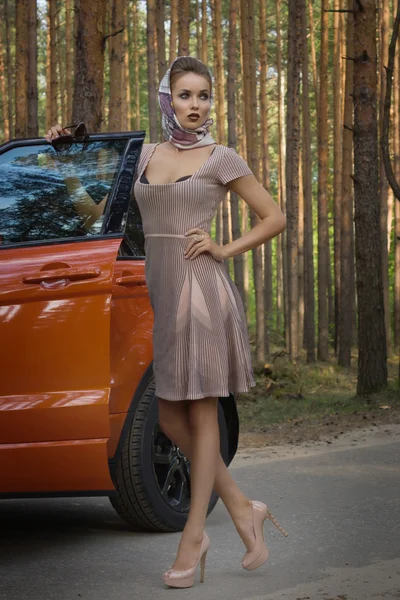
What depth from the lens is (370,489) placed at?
6.20m

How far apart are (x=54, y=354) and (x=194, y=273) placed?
84 cm

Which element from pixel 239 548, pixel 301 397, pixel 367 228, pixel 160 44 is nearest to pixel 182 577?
pixel 239 548

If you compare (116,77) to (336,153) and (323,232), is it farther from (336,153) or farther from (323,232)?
(336,153)

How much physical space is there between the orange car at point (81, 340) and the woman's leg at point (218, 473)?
0.48m

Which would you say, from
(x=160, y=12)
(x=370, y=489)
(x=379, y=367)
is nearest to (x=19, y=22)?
(x=160, y=12)

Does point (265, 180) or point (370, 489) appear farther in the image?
point (265, 180)

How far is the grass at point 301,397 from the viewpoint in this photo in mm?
11070

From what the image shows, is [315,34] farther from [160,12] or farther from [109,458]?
[109,458]

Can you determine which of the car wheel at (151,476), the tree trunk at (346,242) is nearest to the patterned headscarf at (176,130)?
the car wheel at (151,476)

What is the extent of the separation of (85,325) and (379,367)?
7.99m

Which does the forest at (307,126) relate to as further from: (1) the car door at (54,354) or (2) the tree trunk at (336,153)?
(1) the car door at (54,354)

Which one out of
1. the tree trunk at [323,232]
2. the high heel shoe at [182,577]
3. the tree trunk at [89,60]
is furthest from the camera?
the tree trunk at [323,232]

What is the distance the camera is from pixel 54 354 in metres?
4.52

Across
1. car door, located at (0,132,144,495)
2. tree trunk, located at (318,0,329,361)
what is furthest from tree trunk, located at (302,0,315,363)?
car door, located at (0,132,144,495)
